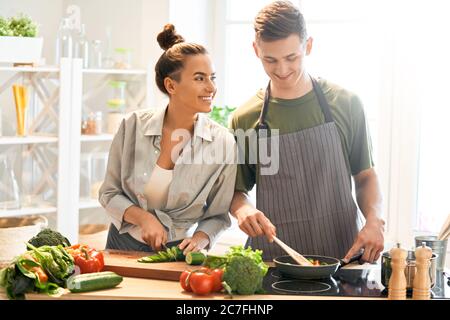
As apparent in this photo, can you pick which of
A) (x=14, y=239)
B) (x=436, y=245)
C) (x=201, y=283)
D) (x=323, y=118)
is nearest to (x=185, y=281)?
(x=201, y=283)

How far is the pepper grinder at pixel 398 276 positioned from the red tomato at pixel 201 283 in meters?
0.54

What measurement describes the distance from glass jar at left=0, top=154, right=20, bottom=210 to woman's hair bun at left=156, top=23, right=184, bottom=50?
1.65 metres

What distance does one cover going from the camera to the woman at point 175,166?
295cm

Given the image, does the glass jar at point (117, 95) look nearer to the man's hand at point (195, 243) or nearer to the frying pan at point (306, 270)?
the man's hand at point (195, 243)

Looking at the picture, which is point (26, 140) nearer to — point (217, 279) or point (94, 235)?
point (94, 235)

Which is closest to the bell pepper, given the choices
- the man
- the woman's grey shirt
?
the woman's grey shirt

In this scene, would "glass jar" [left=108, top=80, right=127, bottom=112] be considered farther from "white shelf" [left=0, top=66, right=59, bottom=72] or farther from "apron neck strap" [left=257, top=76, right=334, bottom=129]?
"apron neck strap" [left=257, top=76, right=334, bottom=129]

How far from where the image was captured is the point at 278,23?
2846 millimetres

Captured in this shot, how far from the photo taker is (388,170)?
4.65 metres

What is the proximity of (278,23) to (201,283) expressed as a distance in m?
1.01

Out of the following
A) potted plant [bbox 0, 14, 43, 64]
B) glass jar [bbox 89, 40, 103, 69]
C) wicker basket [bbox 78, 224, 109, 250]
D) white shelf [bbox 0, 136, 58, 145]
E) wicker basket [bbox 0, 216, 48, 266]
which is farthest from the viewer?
glass jar [bbox 89, 40, 103, 69]

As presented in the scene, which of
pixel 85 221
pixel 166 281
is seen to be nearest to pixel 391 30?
pixel 85 221

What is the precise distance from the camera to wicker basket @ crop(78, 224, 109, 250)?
176 inches

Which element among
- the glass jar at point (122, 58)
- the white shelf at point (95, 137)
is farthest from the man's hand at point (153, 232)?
the glass jar at point (122, 58)
